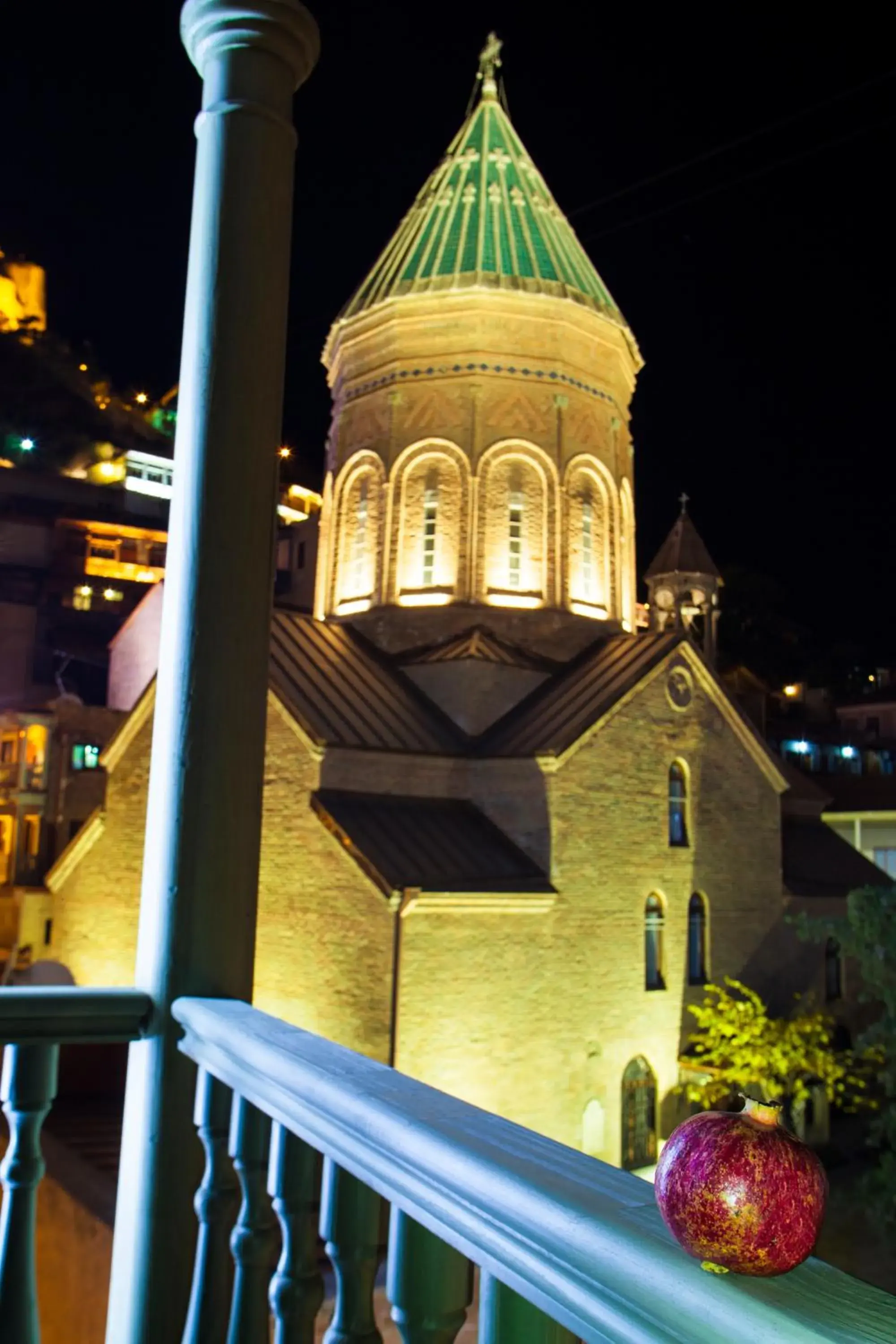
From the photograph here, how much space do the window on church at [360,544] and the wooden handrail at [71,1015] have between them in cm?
1442

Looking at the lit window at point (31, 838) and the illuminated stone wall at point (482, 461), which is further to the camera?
the lit window at point (31, 838)

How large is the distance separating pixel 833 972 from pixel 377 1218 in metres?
18.5

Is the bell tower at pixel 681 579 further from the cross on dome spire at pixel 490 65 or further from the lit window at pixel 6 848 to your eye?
the lit window at pixel 6 848

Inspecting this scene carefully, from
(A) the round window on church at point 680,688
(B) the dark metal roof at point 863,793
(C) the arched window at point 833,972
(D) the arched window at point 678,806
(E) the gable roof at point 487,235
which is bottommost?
(C) the arched window at point 833,972

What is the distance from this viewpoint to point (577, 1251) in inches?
45.4

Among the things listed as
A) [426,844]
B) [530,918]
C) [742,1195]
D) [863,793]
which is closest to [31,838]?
[426,844]

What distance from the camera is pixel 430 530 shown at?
16.2m

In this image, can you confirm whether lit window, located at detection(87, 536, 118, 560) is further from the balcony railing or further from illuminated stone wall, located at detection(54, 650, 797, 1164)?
the balcony railing

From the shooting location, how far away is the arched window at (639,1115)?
13.6 metres

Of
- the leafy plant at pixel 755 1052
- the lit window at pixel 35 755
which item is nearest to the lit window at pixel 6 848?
→ the lit window at pixel 35 755

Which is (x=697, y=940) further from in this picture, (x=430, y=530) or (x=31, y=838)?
(x=31, y=838)

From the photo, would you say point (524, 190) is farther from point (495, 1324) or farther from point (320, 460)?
point (320, 460)

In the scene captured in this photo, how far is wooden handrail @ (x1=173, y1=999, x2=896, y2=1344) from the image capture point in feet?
3.33

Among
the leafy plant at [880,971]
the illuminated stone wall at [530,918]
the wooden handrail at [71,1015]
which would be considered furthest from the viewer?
the illuminated stone wall at [530,918]
